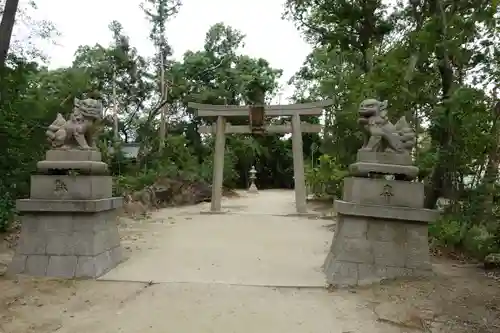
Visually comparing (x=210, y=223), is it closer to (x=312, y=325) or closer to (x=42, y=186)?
(x=42, y=186)

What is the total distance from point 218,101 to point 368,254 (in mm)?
16456

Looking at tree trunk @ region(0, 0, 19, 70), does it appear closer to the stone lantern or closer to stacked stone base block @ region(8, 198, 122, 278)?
stacked stone base block @ region(8, 198, 122, 278)

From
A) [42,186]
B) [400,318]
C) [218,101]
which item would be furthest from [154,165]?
[400,318]

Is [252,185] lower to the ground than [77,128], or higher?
lower

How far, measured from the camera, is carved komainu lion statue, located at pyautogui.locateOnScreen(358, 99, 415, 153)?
16.9 ft

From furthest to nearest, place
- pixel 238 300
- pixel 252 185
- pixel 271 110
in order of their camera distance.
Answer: pixel 252 185 < pixel 271 110 < pixel 238 300

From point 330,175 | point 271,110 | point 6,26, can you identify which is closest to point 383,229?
point 6,26

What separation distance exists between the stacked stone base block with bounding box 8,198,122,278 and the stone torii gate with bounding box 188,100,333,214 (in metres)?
7.90

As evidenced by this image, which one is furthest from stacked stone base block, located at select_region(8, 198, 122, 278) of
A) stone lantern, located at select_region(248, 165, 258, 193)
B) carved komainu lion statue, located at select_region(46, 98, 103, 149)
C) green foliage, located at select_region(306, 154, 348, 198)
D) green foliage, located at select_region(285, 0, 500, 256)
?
stone lantern, located at select_region(248, 165, 258, 193)

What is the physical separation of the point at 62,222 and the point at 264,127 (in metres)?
8.68

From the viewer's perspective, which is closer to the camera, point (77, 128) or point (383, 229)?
point (383, 229)

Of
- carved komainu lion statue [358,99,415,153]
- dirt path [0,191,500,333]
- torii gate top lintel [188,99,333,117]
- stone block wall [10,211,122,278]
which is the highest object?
torii gate top lintel [188,99,333,117]

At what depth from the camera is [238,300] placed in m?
4.39

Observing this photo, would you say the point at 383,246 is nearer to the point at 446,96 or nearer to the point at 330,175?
the point at 446,96
